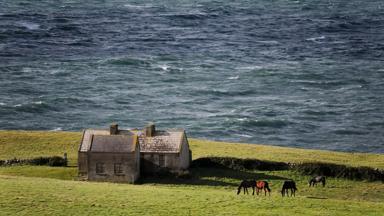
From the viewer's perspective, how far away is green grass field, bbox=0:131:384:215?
59.1 meters

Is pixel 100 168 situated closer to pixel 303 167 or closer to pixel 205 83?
pixel 303 167

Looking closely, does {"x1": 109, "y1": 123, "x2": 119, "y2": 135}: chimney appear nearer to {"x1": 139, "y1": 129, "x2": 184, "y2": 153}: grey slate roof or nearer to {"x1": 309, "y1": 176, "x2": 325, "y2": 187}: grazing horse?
{"x1": 139, "y1": 129, "x2": 184, "y2": 153}: grey slate roof

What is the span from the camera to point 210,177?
7831 centimetres

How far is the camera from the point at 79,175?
77.9 meters

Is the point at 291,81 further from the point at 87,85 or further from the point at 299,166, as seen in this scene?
the point at 299,166

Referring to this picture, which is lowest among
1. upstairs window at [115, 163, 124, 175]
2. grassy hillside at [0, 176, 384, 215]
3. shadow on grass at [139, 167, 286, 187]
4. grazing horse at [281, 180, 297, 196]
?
grassy hillside at [0, 176, 384, 215]

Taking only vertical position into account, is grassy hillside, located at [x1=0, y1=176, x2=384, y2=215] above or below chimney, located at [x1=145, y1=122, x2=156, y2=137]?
below

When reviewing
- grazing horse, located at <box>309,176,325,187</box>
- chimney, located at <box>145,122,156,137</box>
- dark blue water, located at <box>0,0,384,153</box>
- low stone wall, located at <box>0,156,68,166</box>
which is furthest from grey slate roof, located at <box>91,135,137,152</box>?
dark blue water, located at <box>0,0,384,153</box>

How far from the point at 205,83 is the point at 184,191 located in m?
84.1

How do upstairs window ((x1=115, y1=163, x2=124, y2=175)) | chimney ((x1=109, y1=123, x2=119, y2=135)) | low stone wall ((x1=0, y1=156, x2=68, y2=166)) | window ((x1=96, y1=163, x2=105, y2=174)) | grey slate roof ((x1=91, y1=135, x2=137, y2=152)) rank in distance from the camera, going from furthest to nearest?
low stone wall ((x1=0, y1=156, x2=68, y2=166)) → chimney ((x1=109, y1=123, x2=119, y2=135)) → window ((x1=96, y1=163, x2=105, y2=174)) → grey slate roof ((x1=91, y1=135, x2=137, y2=152)) → upstairs window ((x1=115, y1=163, x2=124, y2=175))

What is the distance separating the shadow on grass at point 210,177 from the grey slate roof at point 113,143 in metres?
3.31

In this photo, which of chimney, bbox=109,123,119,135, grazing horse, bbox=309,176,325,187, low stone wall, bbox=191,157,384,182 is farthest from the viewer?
chimney, bbox=109,123,119,135

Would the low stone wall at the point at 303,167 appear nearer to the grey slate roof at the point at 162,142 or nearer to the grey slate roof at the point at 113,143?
the grey slate roof at the point at 162,142

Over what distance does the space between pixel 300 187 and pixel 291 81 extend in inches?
3102
